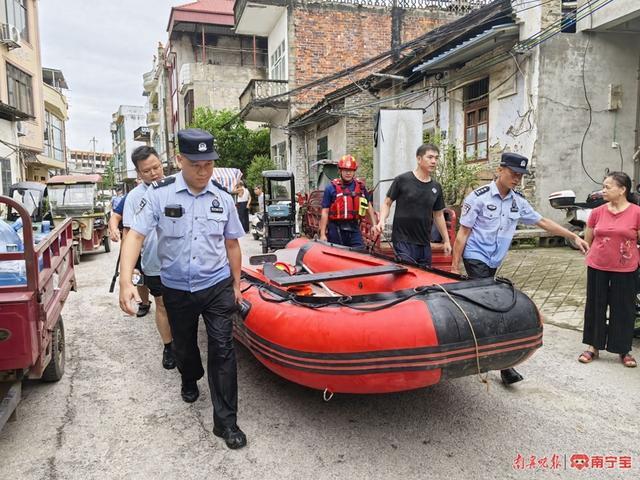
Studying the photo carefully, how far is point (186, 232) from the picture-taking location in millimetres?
3100

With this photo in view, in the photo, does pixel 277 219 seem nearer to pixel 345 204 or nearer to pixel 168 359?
pixel 345 204

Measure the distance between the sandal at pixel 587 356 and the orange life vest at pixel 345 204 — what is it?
265 centimetres

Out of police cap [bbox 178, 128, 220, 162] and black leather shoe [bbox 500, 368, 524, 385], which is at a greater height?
police cap [bbox 178, 128, 220, 162]

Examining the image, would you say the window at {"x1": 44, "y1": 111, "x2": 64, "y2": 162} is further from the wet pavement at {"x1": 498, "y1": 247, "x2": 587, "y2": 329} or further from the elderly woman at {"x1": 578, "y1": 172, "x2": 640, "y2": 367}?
the elderly woman at {"x1": 578, "y1": 172, "x2": 640, "y2": 367}

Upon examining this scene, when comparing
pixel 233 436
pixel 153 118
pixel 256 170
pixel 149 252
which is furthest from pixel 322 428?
pixel 153 118

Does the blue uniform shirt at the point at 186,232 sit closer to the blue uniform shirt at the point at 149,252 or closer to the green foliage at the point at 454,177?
the blue uniform shirt at the point at 149,252

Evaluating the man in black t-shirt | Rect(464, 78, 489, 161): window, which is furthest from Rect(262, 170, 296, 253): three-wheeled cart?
the man in black t-shirt

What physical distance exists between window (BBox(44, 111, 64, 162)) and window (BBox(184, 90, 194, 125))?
7.88 m

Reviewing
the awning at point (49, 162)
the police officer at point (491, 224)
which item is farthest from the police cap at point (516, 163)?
the awning at point (49, 162)

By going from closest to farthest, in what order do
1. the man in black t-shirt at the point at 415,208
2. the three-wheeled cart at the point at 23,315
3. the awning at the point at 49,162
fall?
the three-wheeled cart at the point at 23,315 < the man in black t-shirt at the point at 415,208 < the awning at the point at 49,162

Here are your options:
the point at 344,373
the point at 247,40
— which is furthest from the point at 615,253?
the point at 247,40

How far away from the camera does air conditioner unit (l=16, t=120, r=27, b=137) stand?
776 inches

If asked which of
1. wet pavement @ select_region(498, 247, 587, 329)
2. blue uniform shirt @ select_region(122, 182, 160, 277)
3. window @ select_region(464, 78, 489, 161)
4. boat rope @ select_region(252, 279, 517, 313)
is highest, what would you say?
window @ select_region(464, 78, 489, 161)

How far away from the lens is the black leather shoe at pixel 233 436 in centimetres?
302
